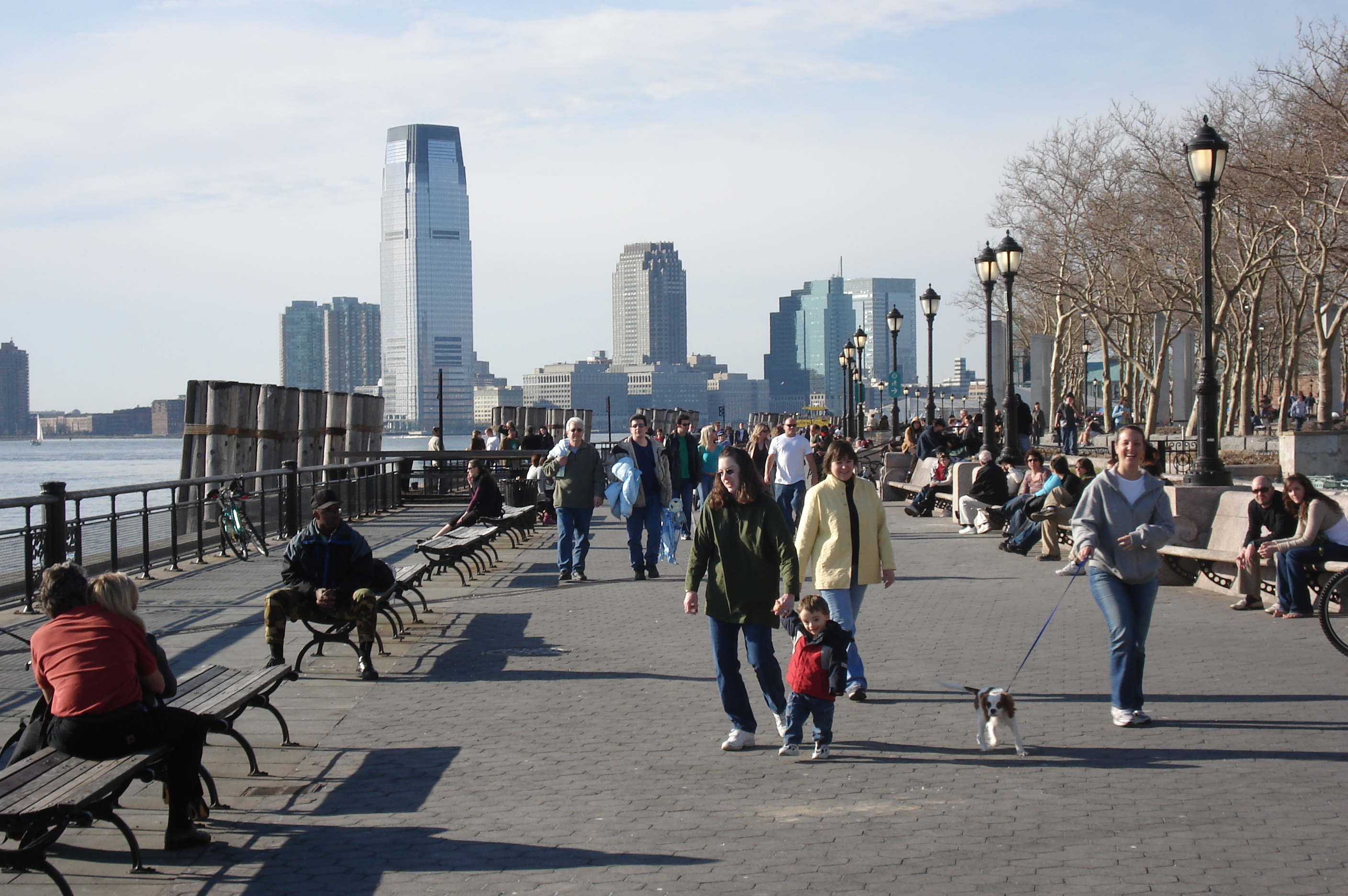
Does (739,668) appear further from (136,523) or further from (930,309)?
(930,309)

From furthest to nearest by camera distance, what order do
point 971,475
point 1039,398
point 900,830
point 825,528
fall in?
1. point 1039,398
2. point 971,475
3. point 825,528
4. point 900,830

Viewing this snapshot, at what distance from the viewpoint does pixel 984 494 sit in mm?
21094

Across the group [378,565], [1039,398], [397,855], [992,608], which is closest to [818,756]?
[397,855]

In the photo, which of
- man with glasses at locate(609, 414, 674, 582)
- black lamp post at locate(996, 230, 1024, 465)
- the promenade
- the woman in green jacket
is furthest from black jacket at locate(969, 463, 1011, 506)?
the woman in green jacket

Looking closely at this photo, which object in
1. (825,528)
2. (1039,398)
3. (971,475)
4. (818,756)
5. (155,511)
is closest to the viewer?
(818,756)

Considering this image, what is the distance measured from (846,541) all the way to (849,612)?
0.44 m

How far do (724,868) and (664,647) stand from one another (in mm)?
5253

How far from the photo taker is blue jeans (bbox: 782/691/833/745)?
6.90m

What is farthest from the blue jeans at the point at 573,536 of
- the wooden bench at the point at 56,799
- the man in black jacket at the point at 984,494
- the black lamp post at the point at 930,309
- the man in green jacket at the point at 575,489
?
the black lamp post at the point at 930,309

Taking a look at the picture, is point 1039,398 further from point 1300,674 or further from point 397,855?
point 397,855

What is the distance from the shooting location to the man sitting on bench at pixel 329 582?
9.23 metres

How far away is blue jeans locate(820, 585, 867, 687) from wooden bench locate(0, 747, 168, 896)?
4.07 metres

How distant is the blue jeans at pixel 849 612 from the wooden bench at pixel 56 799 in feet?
13.4

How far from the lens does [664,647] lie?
10.5 m
